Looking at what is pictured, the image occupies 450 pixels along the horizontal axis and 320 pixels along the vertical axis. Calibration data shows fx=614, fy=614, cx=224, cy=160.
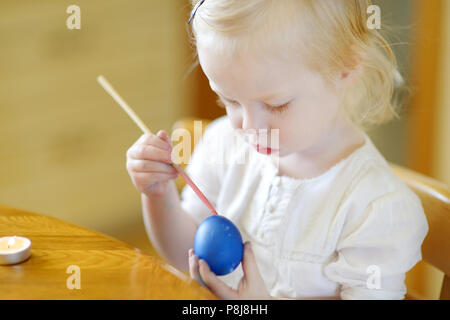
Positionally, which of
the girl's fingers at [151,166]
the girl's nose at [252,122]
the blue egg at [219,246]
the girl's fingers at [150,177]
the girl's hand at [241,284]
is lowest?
the girl's hand at [241,284]

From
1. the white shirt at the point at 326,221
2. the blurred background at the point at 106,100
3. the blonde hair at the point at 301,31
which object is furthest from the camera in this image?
the blurred background at the point at 106,100

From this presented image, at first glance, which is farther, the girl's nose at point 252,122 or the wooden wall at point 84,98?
the wooden wall at point 84,98

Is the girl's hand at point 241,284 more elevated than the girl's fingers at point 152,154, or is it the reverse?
the girl's fingers at point 152,154

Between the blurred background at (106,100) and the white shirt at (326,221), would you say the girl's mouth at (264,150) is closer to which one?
the white shirt at (326,221)

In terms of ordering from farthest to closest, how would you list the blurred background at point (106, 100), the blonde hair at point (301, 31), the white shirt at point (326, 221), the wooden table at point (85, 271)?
the blurred background at point (106, 100)
the white shirt at point (326, 221)
the blonde hair at point (301, 31)
the wooden table at point (85, 271)

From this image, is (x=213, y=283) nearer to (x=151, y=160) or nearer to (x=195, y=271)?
(x=195, y=271)

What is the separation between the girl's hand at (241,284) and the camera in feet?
2.45

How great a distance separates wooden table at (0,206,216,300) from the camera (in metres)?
0.62

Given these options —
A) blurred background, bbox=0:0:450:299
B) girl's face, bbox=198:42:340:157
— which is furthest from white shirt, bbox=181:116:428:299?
blurred background, bbox=0:0:450:299

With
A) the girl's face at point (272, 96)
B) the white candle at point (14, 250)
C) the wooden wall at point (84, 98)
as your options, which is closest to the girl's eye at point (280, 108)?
the girl's face at point (272, 96)

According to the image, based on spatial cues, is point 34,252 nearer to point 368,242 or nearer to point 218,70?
point 218,70

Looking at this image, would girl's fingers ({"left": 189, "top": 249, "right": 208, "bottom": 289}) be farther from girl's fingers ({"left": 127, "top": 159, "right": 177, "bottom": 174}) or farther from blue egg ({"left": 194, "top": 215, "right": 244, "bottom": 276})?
girl's fingers ({"left": 127, "top": 159, "right": 177, "bottom": 174})

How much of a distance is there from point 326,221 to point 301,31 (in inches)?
11.6

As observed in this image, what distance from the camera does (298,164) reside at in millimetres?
955
